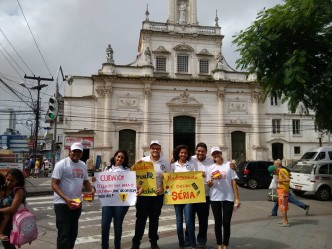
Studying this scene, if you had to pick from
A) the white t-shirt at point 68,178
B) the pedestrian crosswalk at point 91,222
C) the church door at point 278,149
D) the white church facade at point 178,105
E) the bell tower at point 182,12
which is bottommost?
the pedestrian crosswalk at point 91,222

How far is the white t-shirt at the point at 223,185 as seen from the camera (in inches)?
235

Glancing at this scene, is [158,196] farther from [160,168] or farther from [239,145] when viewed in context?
[239,145]

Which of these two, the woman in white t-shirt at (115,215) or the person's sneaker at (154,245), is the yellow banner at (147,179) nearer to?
the woman in white t-shirt at (115,215)

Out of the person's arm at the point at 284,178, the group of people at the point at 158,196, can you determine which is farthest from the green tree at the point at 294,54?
the group of people at the point at 158,196

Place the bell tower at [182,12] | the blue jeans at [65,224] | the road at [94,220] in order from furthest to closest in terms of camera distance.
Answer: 1. the bell tower at [182,12]
2. the road at [94,220]
3. the blue jeans at [65,224]

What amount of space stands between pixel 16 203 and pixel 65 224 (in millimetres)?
802

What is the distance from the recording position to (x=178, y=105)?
3475 cm

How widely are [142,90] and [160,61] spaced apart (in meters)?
4.05

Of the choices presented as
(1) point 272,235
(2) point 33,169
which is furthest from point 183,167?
(2) point 33,169

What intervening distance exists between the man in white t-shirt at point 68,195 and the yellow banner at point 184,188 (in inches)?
61.7

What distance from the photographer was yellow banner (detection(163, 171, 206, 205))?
6.14 meters

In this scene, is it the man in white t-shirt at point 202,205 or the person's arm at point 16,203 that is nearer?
the person's arm at point 16,203

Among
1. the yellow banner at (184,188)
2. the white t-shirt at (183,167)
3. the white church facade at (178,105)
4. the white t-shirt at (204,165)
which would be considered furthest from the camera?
the white church facade at (178,105)

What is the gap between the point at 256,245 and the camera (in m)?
6.48
